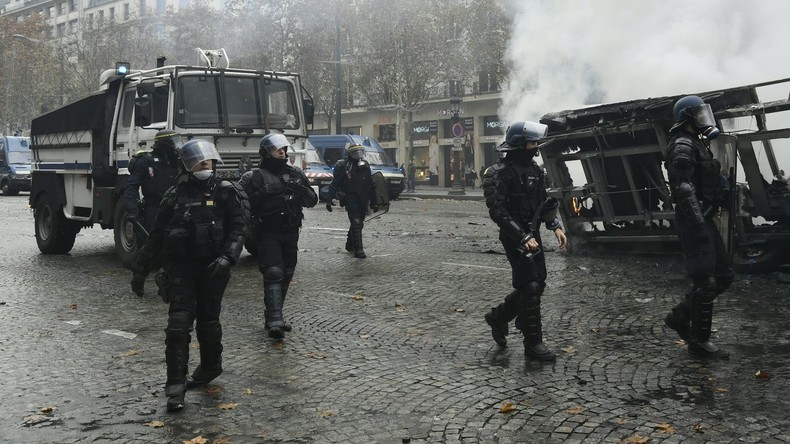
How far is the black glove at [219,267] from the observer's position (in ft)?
17.6

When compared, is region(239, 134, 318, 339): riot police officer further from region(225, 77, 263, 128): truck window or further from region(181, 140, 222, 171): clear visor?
region(225, 77, 263, 128): truck window

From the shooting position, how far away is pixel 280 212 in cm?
741

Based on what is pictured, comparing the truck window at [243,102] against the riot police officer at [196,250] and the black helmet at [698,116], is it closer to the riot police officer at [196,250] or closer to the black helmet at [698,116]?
the riot police officer at [196,250]

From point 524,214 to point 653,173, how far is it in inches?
219

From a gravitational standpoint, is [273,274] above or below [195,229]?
below

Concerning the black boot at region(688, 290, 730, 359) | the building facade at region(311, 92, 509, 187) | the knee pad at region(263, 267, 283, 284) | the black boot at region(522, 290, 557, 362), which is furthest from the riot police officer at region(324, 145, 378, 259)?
the building facade at region(311, 92, 509, 187)

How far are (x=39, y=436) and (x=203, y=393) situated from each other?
1108 mm

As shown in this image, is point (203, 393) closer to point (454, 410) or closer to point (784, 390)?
point (454, 410)

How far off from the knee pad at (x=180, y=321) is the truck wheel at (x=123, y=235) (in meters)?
6.68

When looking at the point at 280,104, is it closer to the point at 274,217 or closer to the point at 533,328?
the point at 274,217

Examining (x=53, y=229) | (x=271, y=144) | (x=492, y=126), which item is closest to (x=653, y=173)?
(x=271, y=144)

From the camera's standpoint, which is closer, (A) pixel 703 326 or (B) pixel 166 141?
(A) pixel 703 326

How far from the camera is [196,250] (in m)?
5.40

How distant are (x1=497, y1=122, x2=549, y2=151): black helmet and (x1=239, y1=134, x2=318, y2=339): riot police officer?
2.03 m
